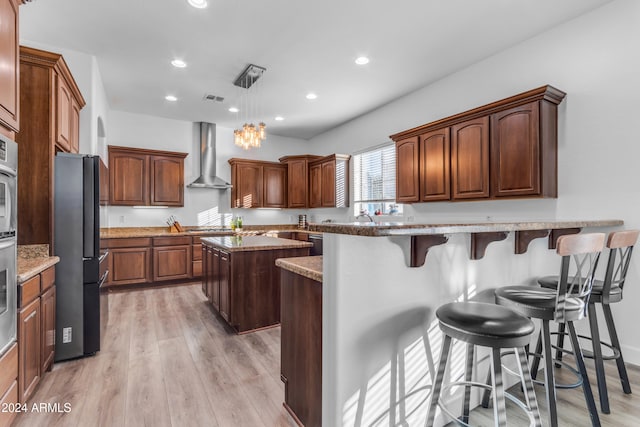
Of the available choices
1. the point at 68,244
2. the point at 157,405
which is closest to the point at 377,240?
the point at 157,405

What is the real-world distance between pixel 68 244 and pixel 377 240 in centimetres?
253

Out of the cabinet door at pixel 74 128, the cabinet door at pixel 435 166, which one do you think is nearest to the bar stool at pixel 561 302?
the cabinet door at pixel 435 166

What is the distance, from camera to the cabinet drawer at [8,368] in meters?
1.56

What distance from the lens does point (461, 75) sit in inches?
154

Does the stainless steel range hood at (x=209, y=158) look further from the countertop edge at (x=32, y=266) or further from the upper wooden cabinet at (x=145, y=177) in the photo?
the countertop edge at (x=32, y=266)

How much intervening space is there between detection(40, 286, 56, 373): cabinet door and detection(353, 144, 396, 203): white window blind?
4.37m

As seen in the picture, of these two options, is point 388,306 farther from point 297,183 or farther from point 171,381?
point 297,183

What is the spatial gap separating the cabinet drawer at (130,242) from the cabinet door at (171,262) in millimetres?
184

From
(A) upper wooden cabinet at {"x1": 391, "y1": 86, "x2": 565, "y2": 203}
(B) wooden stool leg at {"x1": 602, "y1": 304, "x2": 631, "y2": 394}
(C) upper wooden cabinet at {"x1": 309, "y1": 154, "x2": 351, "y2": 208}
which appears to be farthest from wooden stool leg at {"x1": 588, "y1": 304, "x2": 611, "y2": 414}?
(C) upper wooden cabinet at {"x1": 309, "y1": 154, "x2": 351, "y2": 208}

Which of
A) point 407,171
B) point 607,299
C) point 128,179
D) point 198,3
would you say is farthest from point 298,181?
point 607,299

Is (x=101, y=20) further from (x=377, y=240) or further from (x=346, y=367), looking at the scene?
(x=346, y=367)

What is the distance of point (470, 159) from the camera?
341 cm

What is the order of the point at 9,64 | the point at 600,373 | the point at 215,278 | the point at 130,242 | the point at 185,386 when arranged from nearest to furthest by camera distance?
1. the point at 9,64
2. the point at 600,373
3. the point at 185,386
4. the point at 215,278
5. the point at 130,242

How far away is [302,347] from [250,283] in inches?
62.8
